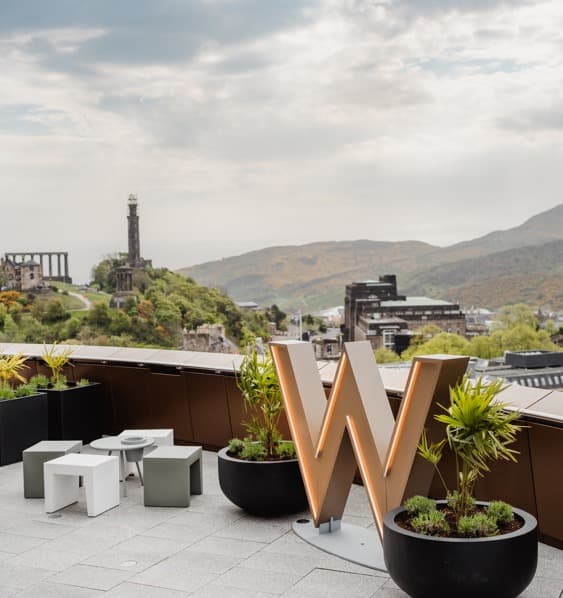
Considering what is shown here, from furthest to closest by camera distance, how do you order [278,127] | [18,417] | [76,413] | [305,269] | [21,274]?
[278,127]
[21,274]
[305,269]
[76,413]
[18,417]

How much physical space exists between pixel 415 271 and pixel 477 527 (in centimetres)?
9821

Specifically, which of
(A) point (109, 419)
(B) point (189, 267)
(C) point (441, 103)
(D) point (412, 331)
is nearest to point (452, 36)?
(C) point (441, 103)

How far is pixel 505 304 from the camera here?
108 metres

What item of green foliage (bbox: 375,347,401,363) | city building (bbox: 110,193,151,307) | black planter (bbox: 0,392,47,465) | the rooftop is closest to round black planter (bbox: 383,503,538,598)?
black planter (bbox: 0,392,47,465)

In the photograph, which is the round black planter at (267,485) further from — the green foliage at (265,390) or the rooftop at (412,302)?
the rooftop at (412,302)

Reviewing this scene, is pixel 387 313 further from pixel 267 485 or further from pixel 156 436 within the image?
pixel 267 485

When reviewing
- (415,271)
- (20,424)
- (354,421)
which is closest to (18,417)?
(20,424)

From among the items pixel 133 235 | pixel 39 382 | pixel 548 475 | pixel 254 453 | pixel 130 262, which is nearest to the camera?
pixel 548 475

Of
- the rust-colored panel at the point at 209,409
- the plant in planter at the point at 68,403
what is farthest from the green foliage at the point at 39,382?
the rust-colored panel at the point at 209,409

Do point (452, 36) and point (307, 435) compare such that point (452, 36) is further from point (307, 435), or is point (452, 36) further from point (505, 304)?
point (307, 435)

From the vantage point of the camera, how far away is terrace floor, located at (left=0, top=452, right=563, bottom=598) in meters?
5.74

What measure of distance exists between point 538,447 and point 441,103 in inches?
6348

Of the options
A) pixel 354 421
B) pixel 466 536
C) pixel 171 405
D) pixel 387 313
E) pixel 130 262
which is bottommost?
pixel 466 536

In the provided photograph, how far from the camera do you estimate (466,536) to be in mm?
5105
